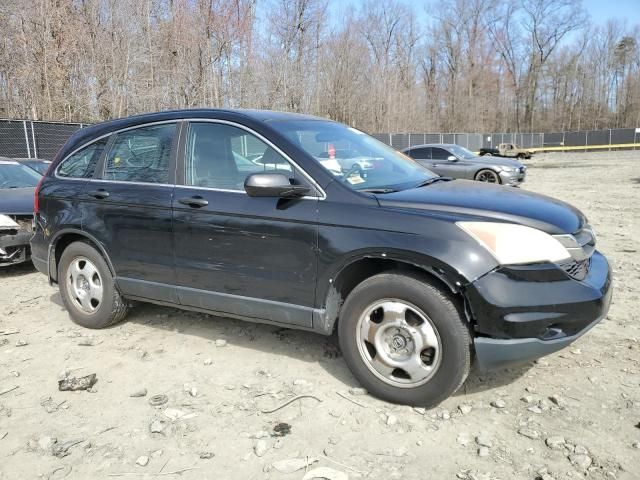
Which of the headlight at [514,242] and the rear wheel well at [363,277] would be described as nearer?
the headlight at [514,242]

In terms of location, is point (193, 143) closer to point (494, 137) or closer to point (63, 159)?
point (63, 159)

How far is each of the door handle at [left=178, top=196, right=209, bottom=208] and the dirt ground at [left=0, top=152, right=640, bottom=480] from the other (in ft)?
3.92

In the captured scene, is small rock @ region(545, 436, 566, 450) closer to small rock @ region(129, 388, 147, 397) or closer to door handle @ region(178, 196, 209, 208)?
small rock @ region(129, 388, 147, 397)

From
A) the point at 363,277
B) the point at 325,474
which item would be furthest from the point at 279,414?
the point at 363,277

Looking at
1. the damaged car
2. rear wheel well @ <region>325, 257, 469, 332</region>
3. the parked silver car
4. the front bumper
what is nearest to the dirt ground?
the front bumper

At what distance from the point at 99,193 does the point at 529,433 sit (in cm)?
366

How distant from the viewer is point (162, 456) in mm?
2861

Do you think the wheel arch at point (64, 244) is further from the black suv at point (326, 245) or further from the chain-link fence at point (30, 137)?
the chain-link fence at point (30, 137)

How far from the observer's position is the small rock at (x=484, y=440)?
287cm

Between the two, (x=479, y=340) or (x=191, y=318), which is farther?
(x=191, y=318)

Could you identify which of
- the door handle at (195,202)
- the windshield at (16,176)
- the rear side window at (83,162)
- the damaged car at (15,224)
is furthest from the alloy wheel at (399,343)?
the windshield at (16,176)

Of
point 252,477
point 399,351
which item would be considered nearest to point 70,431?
point 252,477

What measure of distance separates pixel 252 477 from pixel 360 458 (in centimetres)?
57

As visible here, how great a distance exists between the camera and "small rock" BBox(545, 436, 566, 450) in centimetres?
281
